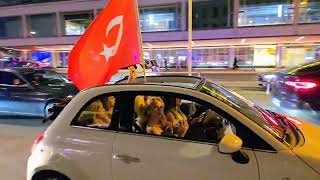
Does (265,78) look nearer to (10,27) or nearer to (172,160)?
(172,160)

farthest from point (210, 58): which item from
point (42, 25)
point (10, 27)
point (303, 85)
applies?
point (10, 27)

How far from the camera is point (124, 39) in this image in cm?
369

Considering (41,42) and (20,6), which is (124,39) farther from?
(20,6)

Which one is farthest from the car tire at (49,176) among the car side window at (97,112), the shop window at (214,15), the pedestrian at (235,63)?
the pedestrian at (235,63)

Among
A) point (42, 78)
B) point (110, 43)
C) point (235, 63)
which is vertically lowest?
point (235, 63)

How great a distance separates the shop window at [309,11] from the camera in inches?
869

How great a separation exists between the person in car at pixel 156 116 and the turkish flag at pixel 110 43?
860mm

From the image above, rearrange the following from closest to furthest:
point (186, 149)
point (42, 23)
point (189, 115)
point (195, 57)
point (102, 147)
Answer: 1. point (186, 149)
2. point (102, 147)
3. point (189, 115)
4. point (195, 57)
5. point (42, 23)

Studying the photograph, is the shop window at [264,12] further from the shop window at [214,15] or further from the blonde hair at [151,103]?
the blonde hair at [151,103]

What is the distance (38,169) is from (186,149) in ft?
5.06

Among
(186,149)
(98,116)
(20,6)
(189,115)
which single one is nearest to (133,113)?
(98,116)

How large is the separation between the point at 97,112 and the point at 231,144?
1.35 metres

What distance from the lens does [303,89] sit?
5738 millimetres

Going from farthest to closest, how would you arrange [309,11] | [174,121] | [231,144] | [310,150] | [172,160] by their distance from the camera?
1. [309,11]
2. [174,121]
3. [172,160]
4. [310,150]
5. [231,144]
